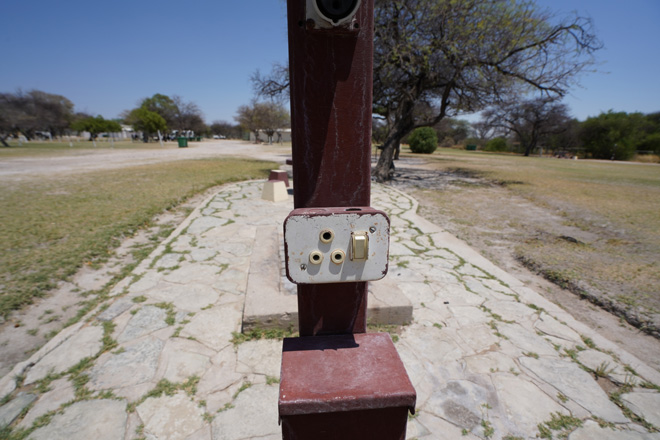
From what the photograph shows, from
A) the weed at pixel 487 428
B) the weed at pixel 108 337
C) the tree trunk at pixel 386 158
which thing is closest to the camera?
the weed at pixel 487 428

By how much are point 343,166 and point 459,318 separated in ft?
8.12

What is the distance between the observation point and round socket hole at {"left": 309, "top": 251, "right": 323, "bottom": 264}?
832mm

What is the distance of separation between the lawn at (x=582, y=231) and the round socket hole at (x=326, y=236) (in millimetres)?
3593

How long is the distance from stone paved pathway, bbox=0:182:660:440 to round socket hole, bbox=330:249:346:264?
141cm

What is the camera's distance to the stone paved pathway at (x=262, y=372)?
172 centimetres

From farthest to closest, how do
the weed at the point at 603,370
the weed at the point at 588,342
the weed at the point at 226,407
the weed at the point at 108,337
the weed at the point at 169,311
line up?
the weed at the point at 169,311, the weed at the point at 588,342, the weed at the point at 108,337, the weed at the point at 603,370, the weed at the point at 226,407

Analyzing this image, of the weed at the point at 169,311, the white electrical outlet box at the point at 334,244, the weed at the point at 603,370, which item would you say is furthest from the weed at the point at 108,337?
the weed at the point at 603,370

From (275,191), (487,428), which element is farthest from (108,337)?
(275,191)

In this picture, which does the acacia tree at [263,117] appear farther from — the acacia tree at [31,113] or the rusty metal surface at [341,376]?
the rusty metal surface at [341,376]

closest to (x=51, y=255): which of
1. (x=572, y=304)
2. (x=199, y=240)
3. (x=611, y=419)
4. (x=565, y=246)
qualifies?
(x=199, y=240)

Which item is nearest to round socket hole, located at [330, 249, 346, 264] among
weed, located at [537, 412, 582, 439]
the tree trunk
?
weed, located at [537, 412, 582, 439]

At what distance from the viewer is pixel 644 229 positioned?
18.5ft

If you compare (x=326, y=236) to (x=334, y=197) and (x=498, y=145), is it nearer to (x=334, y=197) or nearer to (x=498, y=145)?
(x=334, y=197)

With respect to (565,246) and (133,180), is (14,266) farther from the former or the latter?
(565,246)
